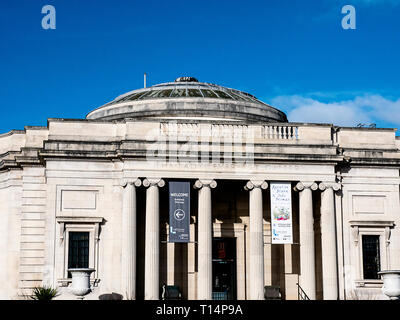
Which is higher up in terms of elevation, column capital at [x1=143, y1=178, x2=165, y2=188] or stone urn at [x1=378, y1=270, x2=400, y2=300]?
column capital at [x1=143, y1=178, x2=165, y2=188]

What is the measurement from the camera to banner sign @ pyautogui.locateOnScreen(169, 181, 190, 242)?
144 ft

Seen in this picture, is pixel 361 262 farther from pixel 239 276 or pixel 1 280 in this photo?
pixel 1 280

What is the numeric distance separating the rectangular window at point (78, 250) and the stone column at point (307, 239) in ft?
40.8

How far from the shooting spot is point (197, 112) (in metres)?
50.8

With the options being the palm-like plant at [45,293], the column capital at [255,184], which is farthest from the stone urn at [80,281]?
the column capital at [255,184]

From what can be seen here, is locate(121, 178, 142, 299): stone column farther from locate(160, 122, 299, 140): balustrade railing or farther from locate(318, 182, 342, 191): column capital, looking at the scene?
locate(318, 182, 342, 191): column capital

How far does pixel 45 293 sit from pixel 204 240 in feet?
31.0

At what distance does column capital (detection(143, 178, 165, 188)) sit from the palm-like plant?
25.8ft

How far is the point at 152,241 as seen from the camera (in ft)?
143

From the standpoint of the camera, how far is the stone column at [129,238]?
42969mm

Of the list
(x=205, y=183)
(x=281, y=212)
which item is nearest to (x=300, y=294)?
(x=281, y=212)

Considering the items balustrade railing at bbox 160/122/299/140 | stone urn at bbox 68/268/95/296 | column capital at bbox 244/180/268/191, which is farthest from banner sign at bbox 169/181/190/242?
stone urn at bbox 68/268/95/296
